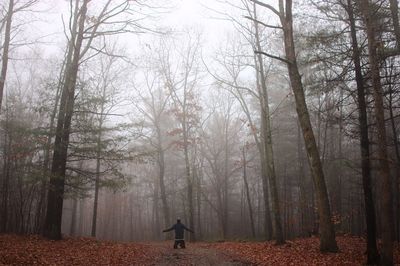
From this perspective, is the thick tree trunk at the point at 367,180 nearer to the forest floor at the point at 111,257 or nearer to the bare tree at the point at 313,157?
the forest floor at the point at 111,257

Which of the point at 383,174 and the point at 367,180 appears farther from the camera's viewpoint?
the point at 367,180

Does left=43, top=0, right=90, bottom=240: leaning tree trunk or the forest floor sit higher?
left=43, top=0, right=90, bottom=240: leaning tree trunk

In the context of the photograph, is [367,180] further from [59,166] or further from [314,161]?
[59,166]

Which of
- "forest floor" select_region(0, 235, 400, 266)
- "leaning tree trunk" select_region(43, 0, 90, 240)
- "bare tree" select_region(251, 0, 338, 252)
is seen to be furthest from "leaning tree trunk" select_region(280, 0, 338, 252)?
"leaning tree trunk" select_region(43, 0, 90, 240)

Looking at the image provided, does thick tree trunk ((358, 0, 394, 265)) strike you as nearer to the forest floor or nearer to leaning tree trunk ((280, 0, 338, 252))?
the forest floor

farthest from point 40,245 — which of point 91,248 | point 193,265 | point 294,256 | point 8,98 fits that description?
point 8,98

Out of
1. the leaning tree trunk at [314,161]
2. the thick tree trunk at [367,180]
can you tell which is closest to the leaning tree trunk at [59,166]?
the leaning tree trunk at [314,161]

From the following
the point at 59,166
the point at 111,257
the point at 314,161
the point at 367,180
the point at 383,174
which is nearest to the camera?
the point at 383,174

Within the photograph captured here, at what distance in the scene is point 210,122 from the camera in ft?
142

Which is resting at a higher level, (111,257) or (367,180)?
(367,180)

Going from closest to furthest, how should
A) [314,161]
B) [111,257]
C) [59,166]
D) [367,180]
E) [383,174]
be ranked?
[383,174] < [111,257] < [367,180] < [314,161] < [59,166]

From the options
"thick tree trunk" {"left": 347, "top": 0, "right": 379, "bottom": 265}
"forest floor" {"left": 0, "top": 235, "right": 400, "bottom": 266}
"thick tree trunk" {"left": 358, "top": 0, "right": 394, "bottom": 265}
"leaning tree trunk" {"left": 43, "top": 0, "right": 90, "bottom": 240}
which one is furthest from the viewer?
"leaning tree trunk" {"left": 43, "top": 0, "right": 90, "bottom": 240}

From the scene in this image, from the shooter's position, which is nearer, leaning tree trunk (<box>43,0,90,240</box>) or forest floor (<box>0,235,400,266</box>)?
forest floor (<box>0,235,400,266</box>)

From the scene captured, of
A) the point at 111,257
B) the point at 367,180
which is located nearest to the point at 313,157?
the point at 367,180
